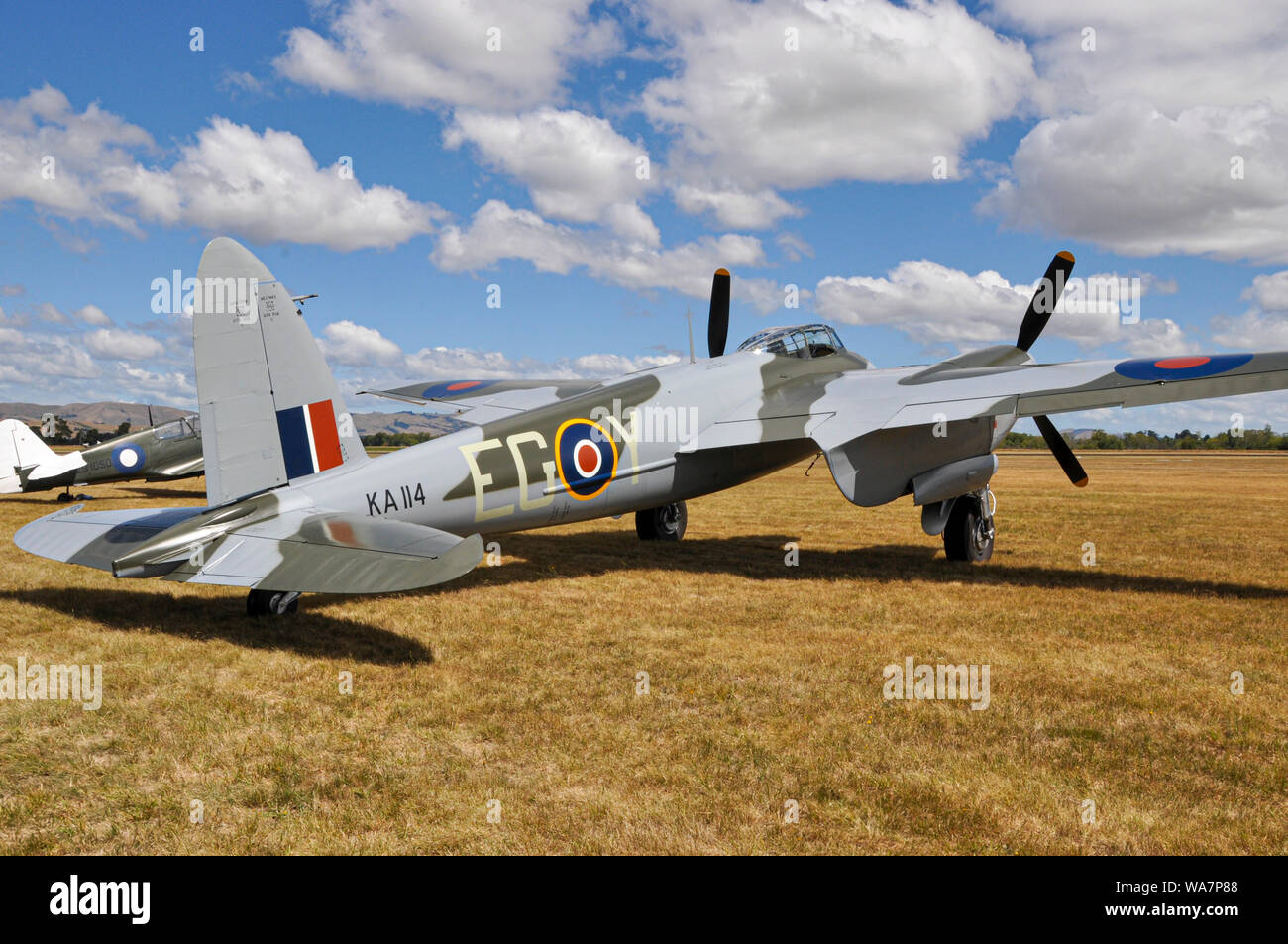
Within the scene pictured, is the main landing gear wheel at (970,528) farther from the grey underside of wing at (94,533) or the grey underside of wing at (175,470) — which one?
the grey underside of wing at (175,470)

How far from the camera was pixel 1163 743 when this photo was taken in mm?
5363

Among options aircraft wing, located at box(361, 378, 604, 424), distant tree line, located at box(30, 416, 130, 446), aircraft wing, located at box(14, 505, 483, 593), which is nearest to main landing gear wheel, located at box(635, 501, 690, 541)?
aircraft wing, located at box(361, 378, 604, 424)

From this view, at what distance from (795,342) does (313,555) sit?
29.4 ft

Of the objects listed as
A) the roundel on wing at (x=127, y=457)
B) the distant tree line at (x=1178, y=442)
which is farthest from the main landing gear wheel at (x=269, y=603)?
the distant tree line at (x=1178, y=442)

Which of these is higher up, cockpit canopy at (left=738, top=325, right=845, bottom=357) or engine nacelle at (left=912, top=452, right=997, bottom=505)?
cockpit canopy at (left=738, top=325, right=845, bottom=357)

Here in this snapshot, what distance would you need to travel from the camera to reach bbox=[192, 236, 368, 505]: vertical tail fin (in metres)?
7.82

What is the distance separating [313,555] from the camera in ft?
22.8

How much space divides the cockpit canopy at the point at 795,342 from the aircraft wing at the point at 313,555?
25.2ft

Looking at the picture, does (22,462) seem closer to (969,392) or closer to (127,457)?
(127,457)

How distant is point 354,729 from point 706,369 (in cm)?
821

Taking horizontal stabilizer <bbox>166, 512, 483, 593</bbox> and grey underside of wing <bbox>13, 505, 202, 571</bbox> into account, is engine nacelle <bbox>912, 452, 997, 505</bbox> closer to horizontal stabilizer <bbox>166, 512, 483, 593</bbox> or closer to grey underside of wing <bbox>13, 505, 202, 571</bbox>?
horizontal stabilizer <bbox>166, 512, 483, 593</bbox>

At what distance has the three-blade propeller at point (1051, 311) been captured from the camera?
1365 centimetres

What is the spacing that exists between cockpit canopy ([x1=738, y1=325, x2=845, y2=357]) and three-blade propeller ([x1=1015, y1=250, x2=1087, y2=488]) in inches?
144
